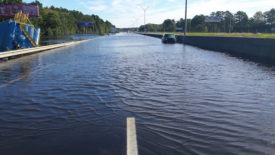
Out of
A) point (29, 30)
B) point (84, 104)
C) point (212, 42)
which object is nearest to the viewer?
point (84, 104)

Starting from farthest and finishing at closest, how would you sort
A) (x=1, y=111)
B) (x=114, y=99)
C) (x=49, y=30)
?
(x=49, y=30) < (x=114, y=99) < (x=1, y=111)

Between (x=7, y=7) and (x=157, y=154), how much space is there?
5320cm

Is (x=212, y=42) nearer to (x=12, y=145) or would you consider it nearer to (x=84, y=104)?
(x=84, y=104)

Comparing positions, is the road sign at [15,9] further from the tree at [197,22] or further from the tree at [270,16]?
the tree at [270,16]

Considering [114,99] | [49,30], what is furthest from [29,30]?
[49,30]

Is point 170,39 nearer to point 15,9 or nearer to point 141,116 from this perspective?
point 15,9

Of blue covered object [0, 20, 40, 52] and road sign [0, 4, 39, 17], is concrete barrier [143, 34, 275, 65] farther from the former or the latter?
road sign [0, 4, 39, 17]

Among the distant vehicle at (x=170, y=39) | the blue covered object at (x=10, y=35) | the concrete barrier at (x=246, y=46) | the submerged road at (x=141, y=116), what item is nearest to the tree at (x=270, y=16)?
the distant vehicle at (x=170, y=39)

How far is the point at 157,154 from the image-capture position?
15.0 feet

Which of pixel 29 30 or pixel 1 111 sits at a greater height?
pixel 29 30

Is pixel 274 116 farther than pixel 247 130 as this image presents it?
Yes

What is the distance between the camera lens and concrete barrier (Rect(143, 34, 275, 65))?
66.9 ft

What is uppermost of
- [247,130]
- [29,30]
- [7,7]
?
[7,7]

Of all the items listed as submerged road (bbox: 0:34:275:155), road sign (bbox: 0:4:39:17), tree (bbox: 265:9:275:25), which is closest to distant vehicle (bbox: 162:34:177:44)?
road sign (bbox: 0:4:39:17)
